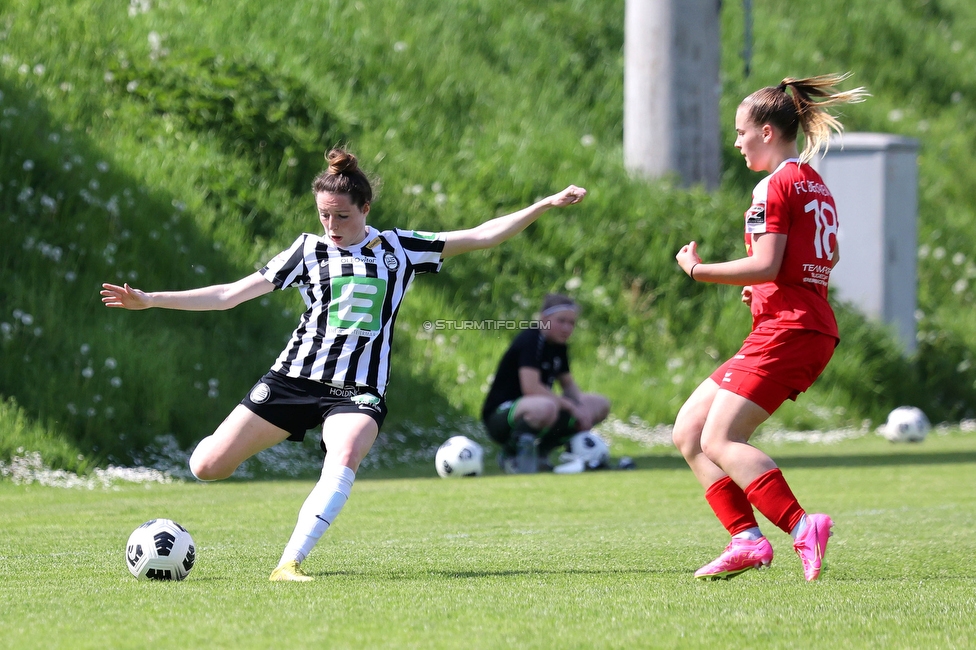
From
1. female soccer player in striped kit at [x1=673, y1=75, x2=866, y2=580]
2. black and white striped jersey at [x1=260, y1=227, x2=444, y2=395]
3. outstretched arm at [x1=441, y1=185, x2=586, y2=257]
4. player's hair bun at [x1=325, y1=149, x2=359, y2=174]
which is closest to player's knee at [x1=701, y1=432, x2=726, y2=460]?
female soccer player in striped kit at [x1=673, y1=75, x2=866, y2=580]

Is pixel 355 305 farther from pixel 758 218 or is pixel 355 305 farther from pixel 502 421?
pixel 502 421

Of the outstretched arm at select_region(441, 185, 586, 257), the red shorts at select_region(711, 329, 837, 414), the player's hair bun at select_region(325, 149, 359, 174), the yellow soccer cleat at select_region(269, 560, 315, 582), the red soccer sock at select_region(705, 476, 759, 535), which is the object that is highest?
the player's hair bun at select_region(325, 149, 359, 174)

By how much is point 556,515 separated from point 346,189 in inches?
124

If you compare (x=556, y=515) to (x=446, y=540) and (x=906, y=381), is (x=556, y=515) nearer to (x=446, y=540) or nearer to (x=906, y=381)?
(x=446, y=540)

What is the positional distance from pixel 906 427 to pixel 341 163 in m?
9.54

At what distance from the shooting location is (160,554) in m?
5.11

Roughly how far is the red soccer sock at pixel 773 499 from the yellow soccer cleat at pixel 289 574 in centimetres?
177

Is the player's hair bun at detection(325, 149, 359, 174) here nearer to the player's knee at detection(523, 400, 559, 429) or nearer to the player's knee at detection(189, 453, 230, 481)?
the player's knee at detection(189, 453, 230, 481)

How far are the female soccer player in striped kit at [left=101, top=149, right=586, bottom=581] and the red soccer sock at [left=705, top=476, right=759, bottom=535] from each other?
1.41 meters

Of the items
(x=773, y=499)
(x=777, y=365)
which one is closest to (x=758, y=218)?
(x=777, y=365)

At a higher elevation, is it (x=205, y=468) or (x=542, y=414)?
(x=205, y=468)

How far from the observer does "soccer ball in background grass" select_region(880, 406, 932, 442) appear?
1345 centimetres

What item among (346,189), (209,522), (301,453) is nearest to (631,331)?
(301,453)

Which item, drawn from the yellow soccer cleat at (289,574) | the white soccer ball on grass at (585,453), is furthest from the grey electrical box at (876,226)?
the yellow soccer cleat at (289,574)
